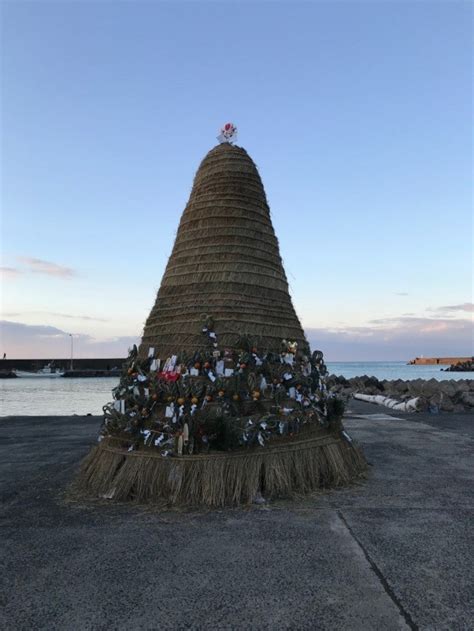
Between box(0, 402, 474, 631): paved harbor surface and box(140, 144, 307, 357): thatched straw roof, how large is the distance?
2.06 meters

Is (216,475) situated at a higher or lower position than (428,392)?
higher

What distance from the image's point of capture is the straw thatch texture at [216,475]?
5109 millimetres

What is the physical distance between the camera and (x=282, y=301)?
264 inches

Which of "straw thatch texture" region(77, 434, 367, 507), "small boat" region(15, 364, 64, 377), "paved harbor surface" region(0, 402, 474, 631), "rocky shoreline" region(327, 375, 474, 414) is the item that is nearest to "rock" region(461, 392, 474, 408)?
"rocky shoreline" region(327, 375, 474, 414)

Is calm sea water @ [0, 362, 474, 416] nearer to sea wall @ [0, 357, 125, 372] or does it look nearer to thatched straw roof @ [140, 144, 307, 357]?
thatched straw roof @ [140, 144, 307, 357]

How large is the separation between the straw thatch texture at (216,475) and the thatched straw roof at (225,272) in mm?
1299

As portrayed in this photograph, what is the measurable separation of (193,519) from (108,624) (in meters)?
1.84

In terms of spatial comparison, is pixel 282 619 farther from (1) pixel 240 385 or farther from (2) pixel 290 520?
(1) pixel 240 385

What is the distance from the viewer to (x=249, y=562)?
365 cm

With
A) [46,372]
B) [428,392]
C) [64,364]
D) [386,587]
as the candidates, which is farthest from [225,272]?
[64,364]

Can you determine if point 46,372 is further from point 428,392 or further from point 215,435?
point 215,435

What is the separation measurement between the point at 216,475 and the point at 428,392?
19.7 m

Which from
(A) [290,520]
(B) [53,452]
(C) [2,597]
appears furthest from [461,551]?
(B) [53,452]

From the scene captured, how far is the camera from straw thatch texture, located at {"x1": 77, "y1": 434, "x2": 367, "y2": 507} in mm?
5109
